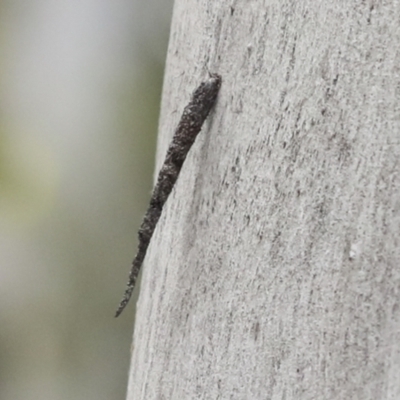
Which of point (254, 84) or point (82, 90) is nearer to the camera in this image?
point (254, 84)

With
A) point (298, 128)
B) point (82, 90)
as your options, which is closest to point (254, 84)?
point (298, 128)

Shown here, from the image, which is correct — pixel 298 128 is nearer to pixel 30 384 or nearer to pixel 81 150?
pixel 81 150

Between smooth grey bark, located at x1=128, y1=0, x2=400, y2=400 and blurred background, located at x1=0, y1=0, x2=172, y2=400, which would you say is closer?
smooth grey bark, located at x1=128, y1=0, x2=400, y2=400

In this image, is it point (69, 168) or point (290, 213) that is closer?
point (290, 213)

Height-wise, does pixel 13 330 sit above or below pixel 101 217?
below

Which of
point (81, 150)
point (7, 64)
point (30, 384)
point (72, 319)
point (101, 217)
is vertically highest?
point (7, 64)
